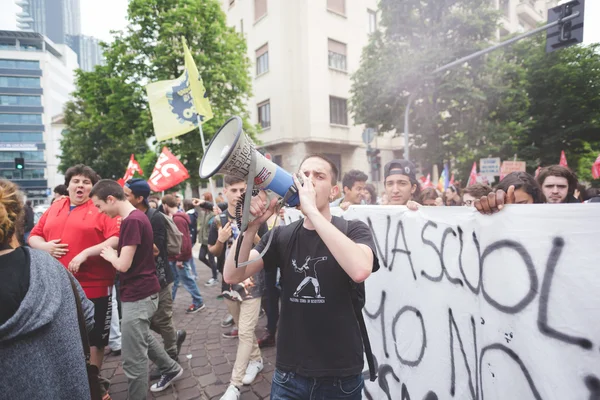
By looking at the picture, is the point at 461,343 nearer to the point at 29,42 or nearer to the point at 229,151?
the point at 229,151

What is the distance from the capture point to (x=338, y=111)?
2000cm

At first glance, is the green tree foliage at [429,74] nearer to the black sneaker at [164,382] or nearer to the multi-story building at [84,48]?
the black sneaker at [164,382]

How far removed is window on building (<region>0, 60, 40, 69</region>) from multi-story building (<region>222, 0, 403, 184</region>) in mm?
63255

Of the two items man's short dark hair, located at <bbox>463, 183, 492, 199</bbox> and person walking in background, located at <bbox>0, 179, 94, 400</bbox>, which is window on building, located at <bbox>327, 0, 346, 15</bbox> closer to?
man's short dark hair, located at <bbox>463, 183, 492, 199</bbox>

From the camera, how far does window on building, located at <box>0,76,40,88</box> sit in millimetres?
61594

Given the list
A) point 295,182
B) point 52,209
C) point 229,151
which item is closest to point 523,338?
point 295,182

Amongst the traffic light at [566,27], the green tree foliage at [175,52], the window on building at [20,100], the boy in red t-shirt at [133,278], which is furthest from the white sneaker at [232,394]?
the window on building at [20,100]

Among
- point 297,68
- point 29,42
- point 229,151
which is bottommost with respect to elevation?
point 229,151

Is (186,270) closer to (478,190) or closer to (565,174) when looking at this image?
(478,190)

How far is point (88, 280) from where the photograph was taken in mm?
2842

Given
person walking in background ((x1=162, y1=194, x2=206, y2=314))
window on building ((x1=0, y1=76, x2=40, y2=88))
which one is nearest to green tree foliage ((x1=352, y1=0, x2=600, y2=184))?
person walking in background ((x1=162, y1=194, x2=206, y2=314))

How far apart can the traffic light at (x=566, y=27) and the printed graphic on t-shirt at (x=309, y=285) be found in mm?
8442

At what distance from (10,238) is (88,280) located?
1.43 m

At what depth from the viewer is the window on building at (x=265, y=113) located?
803 inches
